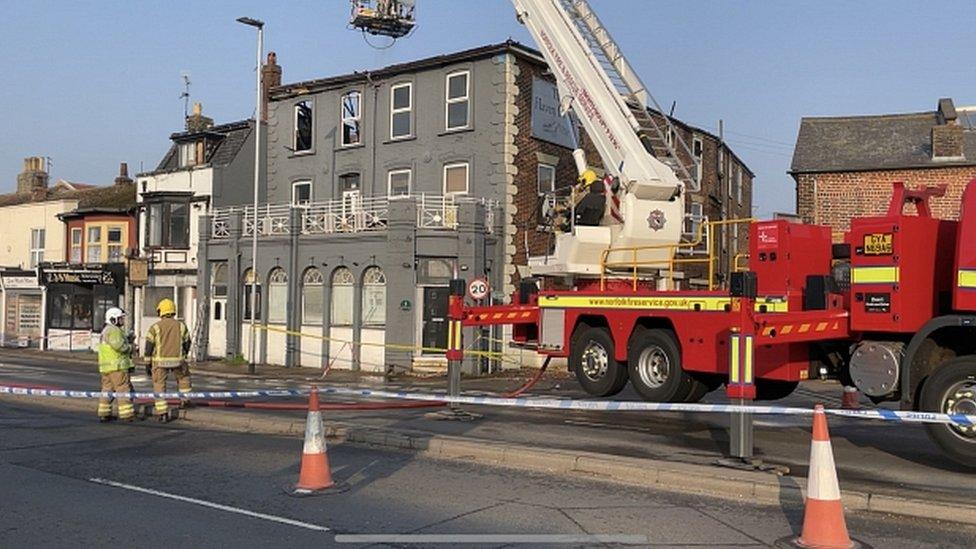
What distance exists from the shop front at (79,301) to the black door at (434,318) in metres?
15.7

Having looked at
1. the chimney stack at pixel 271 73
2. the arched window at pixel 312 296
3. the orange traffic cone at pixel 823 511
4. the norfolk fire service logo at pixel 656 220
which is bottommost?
the orange traffic cone at pixel 823 511

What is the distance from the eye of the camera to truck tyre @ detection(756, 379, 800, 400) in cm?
1190

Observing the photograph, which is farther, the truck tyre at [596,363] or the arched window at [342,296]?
the arched window at [342,296]

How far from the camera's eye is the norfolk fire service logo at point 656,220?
13781 mm

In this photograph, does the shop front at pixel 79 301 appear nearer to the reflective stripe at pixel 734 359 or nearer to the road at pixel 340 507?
the road at pixel 340 507

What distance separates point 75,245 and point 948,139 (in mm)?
33423

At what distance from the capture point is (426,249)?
25.5 metres

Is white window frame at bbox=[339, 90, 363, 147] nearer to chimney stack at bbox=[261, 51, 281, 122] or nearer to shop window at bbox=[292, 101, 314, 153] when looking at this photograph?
shop window at bbox=[292, 101, 314, 153]

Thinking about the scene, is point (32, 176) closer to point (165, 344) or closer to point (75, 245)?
point (75, 245)

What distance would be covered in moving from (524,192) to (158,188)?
52.9 feet

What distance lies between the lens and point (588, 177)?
14.2 meters

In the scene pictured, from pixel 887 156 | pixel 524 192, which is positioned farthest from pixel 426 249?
pixel 887 156

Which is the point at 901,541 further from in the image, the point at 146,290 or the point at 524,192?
the point at 146,290

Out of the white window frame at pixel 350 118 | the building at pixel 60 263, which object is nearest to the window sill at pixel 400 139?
the white window frame at pixel 350 118
